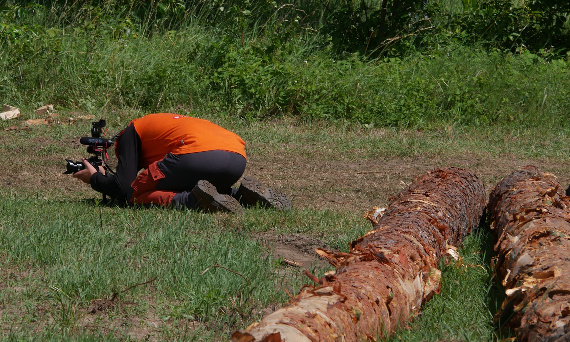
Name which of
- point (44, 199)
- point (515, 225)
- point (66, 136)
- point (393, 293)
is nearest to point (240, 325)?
point (393, 293)

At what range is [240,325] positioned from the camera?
3.74 m

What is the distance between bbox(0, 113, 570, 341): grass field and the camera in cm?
370

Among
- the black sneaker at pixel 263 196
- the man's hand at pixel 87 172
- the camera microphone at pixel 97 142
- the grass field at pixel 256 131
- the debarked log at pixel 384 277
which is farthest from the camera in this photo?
the man's hand at pixel 87 172

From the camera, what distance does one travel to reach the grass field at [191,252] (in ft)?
12.1

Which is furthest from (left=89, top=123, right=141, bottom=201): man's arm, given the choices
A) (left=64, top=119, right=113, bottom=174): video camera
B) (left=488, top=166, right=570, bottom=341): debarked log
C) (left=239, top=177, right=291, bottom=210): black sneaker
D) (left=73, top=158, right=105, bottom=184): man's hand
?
(left=488, top=166, right=570, bottom=341): debarked log

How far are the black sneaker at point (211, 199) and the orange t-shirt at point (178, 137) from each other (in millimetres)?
343

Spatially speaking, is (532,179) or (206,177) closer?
(532,179)

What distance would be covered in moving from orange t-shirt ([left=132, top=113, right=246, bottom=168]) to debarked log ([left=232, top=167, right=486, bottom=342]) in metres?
1.65

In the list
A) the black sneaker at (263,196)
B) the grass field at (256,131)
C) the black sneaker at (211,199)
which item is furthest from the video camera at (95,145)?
the black sneaker at (263,196)

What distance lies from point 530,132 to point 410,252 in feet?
23.5

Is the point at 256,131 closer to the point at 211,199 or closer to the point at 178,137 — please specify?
the point at 178,137

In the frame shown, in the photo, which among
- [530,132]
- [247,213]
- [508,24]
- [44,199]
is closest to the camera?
[247,213]

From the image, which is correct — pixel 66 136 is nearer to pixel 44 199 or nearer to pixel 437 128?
pixel 44 199

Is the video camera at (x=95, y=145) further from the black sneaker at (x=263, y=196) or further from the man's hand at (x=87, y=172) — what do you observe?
the black sneaker at (x=263, y=196)
